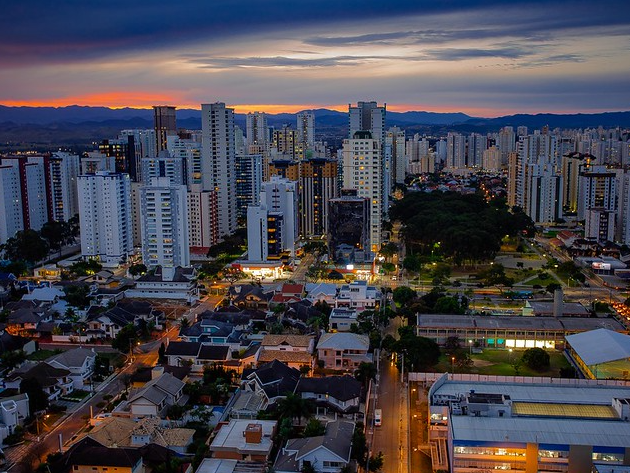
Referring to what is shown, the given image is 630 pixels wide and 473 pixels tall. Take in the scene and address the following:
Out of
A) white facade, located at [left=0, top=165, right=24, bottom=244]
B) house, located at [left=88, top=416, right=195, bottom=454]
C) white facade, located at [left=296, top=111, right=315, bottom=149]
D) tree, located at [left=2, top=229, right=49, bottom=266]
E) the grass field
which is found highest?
white facade, located at [left=296, top=111, right=315, bottom=149]

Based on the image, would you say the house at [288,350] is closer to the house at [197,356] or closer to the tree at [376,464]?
the house at [197,356]

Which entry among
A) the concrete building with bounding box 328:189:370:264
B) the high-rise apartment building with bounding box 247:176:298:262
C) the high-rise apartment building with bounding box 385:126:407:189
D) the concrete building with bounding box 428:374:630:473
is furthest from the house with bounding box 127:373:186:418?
the high-rise apartment building with bounding box 385:126:407:189

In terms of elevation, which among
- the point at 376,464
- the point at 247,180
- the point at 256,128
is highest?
the point at 256,128

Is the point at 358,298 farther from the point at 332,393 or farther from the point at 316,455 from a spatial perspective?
the point at 316,455

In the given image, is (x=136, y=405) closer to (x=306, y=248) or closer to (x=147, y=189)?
(x=147, y=189)

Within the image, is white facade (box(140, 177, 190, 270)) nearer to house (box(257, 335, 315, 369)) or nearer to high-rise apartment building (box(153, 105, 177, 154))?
house (box(257, 335, 315, 369))

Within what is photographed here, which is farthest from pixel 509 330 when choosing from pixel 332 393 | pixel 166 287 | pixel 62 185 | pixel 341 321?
pixel 62 185
